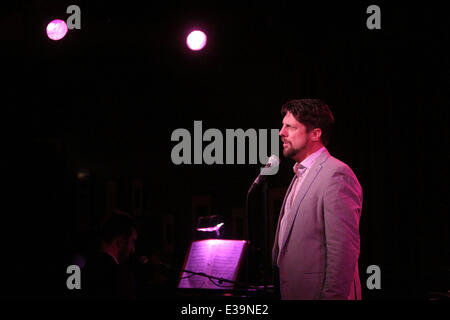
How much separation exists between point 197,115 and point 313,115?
2.57m

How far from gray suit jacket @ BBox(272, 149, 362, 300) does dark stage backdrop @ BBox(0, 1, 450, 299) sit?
1.03 meters

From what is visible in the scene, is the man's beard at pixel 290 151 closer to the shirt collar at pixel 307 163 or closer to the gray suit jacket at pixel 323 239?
the shirt collar at pixel 307 163

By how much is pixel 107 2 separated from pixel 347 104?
7.49ft

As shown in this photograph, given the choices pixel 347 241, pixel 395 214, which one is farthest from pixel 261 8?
pixel 347 241

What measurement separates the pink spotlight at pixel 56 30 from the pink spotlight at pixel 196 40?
3.62 feet

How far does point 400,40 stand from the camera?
A: 12.6ft

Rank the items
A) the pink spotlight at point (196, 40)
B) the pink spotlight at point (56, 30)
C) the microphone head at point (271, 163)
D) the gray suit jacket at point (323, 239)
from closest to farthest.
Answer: the gray suit jacket at point (323, 239), the microphone head at point (271, 163), the pink spotlight at point (56, 30), the pink spotlight at point (196, 40)

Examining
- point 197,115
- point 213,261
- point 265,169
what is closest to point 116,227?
point 213,261

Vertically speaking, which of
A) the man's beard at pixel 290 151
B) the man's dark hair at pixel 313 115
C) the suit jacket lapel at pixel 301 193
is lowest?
the suit jacket lapel at pixel 301 193

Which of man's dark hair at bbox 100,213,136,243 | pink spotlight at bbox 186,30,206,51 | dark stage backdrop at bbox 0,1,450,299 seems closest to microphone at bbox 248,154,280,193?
dark stage backdrop at bbox 0,1,450,299

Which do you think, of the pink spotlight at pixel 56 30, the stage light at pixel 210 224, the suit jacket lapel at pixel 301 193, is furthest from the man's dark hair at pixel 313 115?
the pink spotlight at pixel 56 30

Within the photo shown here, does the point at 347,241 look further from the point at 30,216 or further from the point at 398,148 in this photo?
the point at 30,216

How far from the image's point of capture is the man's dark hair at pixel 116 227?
3.97m

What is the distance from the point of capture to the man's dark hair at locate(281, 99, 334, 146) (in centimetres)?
316
